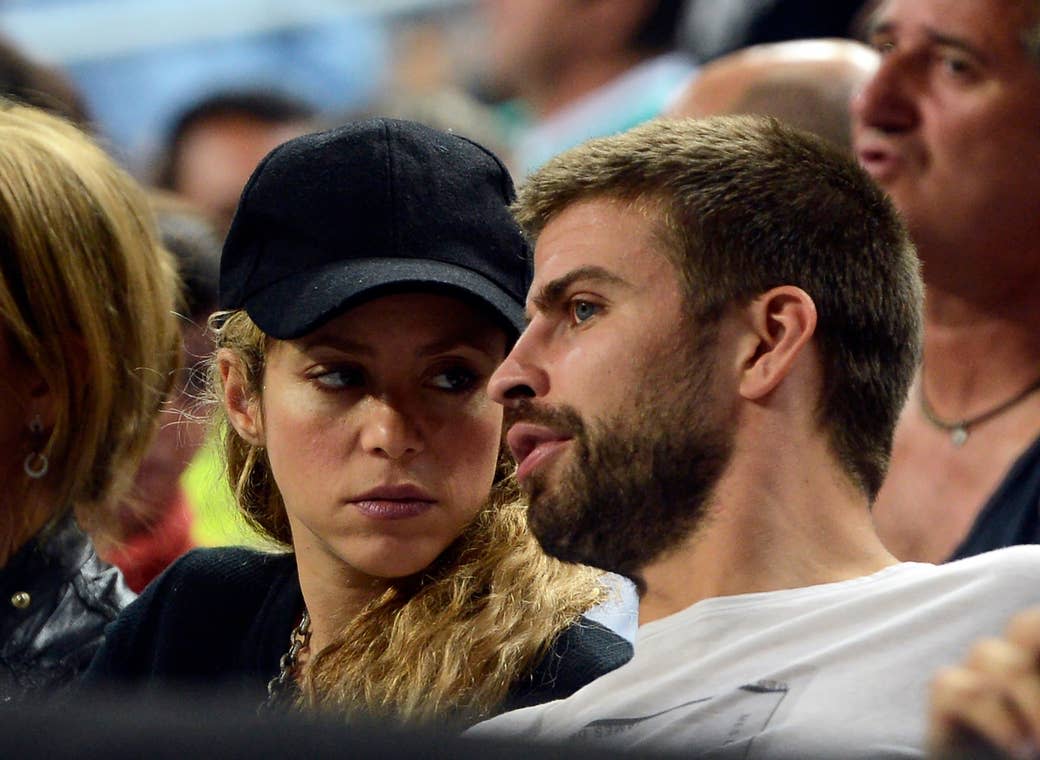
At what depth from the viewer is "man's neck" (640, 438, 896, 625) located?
1.57 meters

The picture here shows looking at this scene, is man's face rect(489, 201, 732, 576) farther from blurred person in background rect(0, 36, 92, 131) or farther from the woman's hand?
blurred person in background rect(0, 36, 92, 131)

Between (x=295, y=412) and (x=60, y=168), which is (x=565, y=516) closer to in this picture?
(x=295, y=412)

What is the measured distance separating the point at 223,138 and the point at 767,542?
143 inches

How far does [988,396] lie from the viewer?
8.34ft

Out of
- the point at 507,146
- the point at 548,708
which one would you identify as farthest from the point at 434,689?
the point at 507,146

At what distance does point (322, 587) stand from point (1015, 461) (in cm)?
111

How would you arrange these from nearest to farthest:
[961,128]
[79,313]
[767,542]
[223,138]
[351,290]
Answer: [767,542]
[351,290]
[79,313]
[961,128]
[223,138]

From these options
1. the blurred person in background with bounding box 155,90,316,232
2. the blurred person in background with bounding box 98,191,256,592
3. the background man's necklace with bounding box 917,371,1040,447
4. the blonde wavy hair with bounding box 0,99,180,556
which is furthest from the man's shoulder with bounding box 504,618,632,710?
the blurred person in background with bounding box 155,90,316,232

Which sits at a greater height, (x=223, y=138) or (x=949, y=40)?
(x=949, y=40)

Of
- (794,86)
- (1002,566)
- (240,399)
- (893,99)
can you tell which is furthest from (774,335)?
(794,86)

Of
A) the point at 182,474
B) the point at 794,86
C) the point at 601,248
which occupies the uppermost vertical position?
the point at 601,248

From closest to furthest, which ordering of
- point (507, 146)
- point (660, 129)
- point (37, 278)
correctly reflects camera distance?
1. point (660, 129)
2. point (37, 278)
3. point (507, 146)

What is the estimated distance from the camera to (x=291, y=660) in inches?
73.6

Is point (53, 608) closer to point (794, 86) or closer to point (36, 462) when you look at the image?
point (36, 462)
